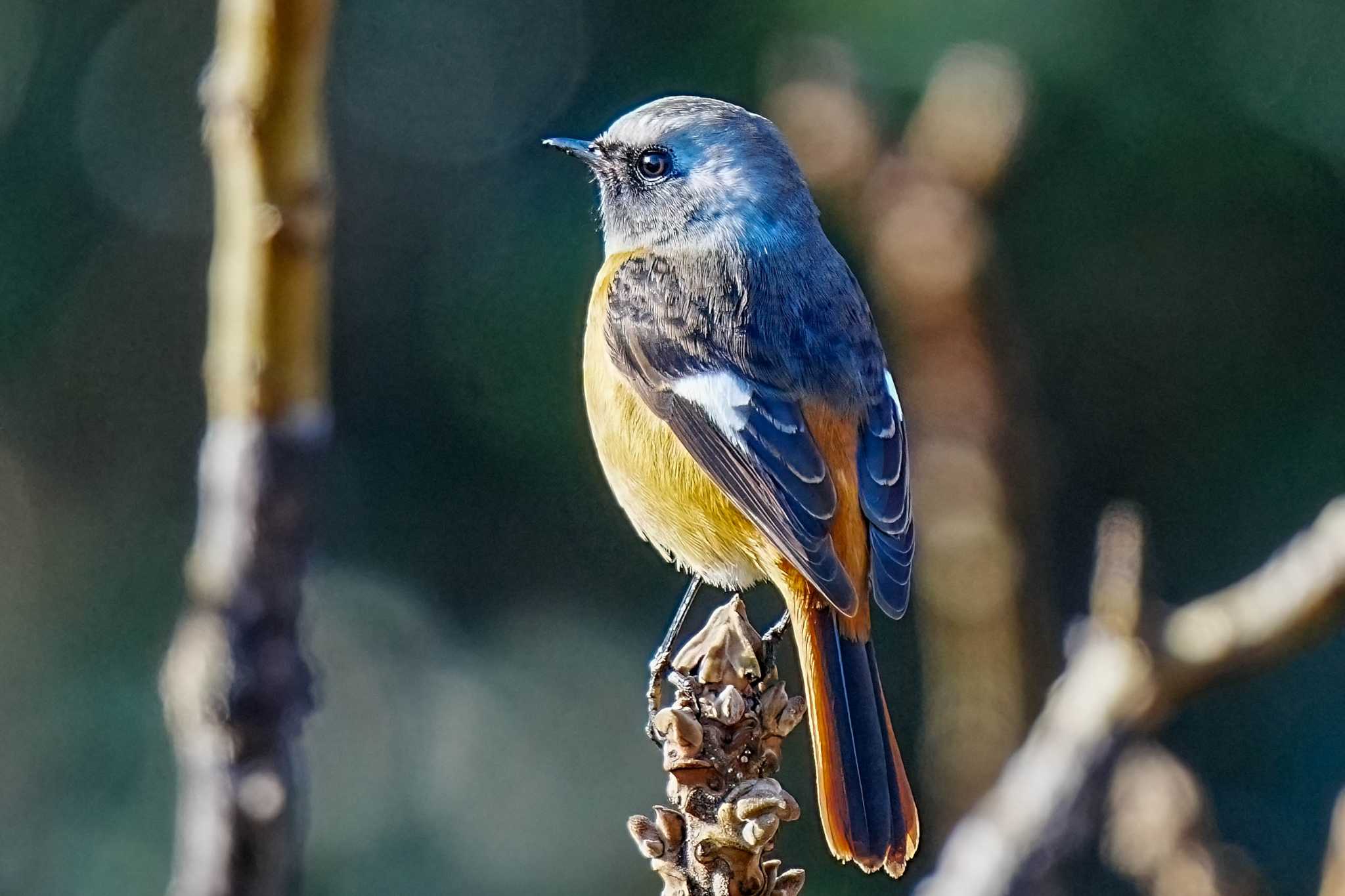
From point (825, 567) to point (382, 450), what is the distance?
310 cm

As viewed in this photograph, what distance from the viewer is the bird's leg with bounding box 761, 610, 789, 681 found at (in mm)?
2293

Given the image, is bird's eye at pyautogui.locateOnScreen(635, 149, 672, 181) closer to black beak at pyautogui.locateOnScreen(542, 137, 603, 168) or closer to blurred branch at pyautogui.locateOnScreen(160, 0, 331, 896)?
black beak at pyautogui.locateOnScreen(542, 137, 603, 168)

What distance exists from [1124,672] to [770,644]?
598 mm

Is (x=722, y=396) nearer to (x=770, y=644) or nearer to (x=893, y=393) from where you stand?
(x=893, y=393)

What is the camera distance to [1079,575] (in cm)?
554

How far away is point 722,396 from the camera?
3.20 metres

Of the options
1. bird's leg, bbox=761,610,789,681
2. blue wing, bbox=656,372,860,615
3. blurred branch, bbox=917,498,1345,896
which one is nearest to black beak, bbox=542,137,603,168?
blue wing, bbox=656,372,860,615

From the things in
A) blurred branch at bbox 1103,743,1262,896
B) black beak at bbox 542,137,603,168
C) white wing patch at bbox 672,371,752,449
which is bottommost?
blurred branch at bbox 1103,743,1262,896

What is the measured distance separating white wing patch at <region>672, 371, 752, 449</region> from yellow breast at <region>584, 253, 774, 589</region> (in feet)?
0.26

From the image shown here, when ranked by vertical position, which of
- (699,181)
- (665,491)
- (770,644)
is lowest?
(770,644)

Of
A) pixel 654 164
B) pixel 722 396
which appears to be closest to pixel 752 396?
pixel 722 396

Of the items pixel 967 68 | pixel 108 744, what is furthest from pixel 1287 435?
pixel 108 744

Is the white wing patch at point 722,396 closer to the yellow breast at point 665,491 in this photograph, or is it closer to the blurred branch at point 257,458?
the yellow breast at point 665,491

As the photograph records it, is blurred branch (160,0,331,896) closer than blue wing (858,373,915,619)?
Yes
